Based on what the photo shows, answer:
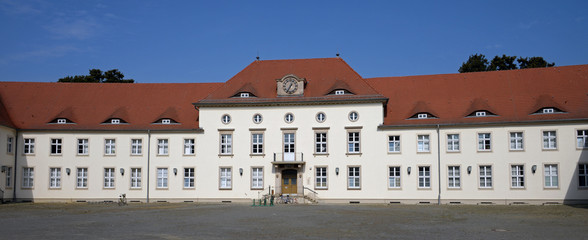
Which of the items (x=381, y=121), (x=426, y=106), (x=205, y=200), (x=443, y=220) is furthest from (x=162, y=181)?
(x=443, y=220)

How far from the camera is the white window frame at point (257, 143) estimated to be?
4659 centimetres

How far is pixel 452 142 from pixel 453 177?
236 centimetres

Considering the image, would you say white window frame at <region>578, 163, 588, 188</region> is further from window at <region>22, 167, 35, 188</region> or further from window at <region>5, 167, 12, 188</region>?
window at <region>5, 167, 12, 188</region>

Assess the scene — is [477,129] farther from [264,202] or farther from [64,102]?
[64,102]

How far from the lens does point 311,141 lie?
46.0 meters

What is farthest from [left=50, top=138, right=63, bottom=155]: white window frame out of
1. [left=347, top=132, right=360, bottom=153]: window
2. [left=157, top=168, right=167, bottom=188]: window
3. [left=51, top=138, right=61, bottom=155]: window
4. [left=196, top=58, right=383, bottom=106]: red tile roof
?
[left=347, top=132, right=360, bottom=153]: window

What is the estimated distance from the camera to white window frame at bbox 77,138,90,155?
47562 millimetres

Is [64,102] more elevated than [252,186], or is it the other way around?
[64,102]

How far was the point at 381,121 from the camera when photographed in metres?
45.3

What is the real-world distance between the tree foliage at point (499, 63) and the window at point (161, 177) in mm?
29474

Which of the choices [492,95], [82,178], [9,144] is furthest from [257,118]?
[9,144]

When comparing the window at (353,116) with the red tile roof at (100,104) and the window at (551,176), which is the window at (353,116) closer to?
the red tile roof at (100,104)

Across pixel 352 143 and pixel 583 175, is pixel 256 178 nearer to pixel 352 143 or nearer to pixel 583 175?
pixel 352 143

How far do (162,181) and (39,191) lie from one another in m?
8.83
